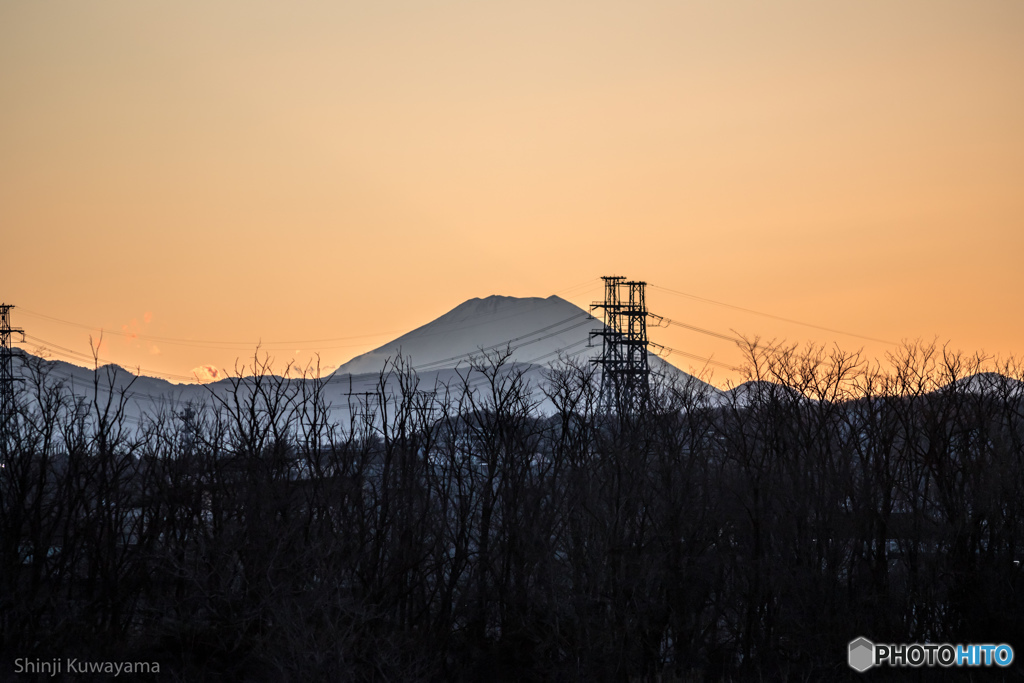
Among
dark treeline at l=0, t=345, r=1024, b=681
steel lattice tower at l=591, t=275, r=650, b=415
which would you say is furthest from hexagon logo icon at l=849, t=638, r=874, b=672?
steel lattice tower at l=591, t=275, r=650, b=415

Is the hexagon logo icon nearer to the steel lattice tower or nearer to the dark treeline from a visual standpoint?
the dark treeline

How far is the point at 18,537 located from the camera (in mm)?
25016

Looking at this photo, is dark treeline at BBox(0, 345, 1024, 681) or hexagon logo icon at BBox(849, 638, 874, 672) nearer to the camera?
dark treeline at BBox(0, 345, 1024, 681)

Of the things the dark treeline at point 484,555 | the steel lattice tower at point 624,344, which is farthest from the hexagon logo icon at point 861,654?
the steel lattice tower at point 624,344

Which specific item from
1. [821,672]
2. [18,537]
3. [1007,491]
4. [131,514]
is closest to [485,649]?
[821,672]

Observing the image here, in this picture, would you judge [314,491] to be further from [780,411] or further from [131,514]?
[780,411]

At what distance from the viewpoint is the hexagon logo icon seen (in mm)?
24766

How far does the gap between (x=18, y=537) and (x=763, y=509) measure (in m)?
20.8

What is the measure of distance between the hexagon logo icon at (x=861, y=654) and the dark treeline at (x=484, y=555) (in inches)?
11.3

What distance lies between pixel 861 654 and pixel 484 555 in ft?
34.2

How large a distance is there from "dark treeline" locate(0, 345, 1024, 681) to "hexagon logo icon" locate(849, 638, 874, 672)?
11.3 inches

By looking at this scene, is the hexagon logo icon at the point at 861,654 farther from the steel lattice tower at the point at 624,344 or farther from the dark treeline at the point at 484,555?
the steel lattice tower at the point at 624,344

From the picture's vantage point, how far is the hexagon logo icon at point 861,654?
81.3 ft

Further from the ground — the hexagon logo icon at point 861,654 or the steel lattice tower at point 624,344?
the steel lattice tower at point 624,344
